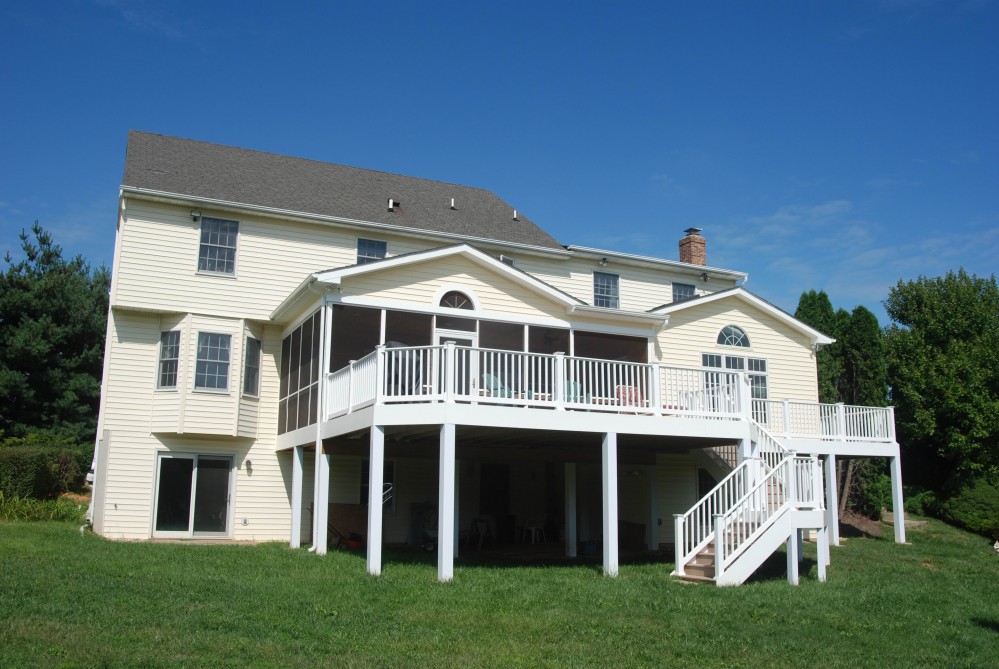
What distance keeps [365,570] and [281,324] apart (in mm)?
8407

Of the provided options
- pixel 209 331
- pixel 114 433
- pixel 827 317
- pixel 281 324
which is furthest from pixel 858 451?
pixel 114 433

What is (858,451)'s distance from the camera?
71.9 ft

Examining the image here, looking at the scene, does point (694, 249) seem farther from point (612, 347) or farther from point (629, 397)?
point (629, 397)

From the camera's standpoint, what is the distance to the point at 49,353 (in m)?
31.1

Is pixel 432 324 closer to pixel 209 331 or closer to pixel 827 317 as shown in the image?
pixel 209 331

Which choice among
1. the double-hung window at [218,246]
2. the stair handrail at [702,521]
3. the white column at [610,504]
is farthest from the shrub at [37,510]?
the stair handrail at [702,521]

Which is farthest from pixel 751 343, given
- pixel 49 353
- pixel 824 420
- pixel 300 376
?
pixel 49 353

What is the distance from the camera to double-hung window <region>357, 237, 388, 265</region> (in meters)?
22.0

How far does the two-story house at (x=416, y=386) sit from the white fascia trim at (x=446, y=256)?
47 millimetres

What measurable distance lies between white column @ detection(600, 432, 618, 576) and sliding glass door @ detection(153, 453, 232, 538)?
9.29 metres

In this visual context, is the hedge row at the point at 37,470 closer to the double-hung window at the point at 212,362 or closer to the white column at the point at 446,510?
the double-hung window at the point at 212,362

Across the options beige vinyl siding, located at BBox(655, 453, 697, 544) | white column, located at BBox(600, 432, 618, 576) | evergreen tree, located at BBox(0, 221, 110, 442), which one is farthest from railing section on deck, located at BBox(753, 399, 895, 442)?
evergreen tree, located at BBox(0, 221, 110, 442)

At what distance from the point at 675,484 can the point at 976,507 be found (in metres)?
8.97

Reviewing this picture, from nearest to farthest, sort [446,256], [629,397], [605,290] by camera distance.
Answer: [629,397] < [446,256] < [605,290]
